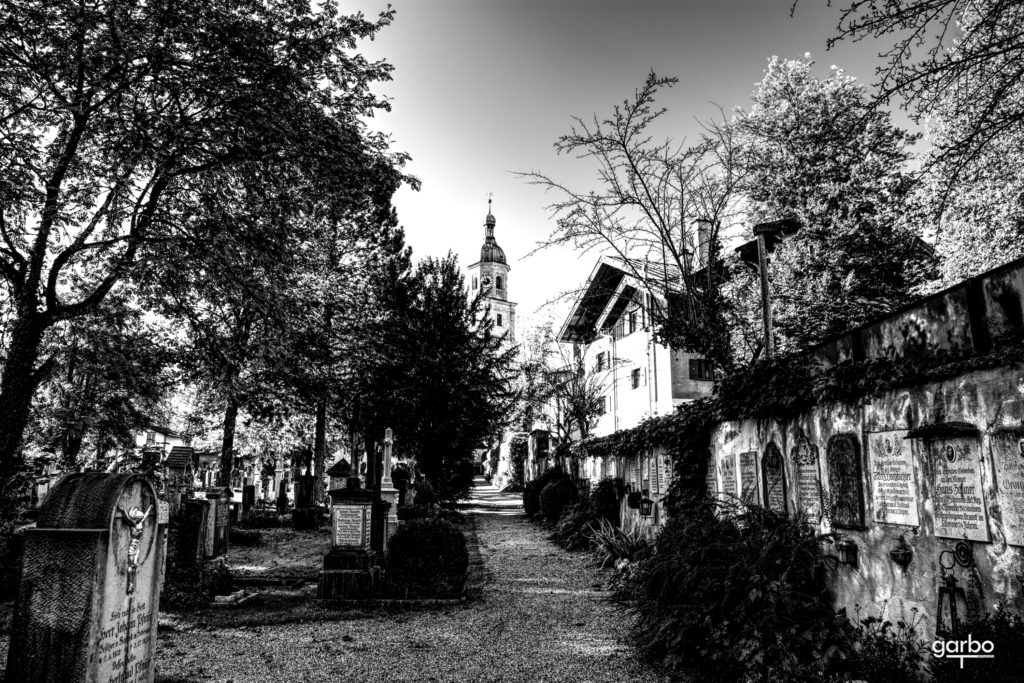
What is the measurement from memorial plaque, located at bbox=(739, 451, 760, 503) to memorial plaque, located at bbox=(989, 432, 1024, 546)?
12.5 feet

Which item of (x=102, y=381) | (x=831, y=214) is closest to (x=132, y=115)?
(x=102, y=381)

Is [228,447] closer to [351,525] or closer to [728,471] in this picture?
[351,525]

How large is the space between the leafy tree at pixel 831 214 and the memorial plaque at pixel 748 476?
1245 cm

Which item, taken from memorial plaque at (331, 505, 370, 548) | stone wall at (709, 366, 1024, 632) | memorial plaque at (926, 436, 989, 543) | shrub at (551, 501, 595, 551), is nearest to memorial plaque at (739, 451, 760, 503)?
stone wall at (709, 366, 1024, 632)

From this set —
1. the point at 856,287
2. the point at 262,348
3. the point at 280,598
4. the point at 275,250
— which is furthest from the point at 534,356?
the point at 280,598

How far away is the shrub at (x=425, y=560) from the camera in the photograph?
32.5 feet

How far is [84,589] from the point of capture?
14.0ft

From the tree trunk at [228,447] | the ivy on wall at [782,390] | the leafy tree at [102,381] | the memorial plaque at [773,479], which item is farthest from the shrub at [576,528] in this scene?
the leafy tree at [102,381]

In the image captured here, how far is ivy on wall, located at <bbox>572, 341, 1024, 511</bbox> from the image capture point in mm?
5121

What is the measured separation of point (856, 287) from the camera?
21.1m

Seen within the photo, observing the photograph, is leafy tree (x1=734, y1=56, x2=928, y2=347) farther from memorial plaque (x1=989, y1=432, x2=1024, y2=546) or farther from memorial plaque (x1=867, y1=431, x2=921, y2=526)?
memorial plaque (x1=989, y1=432, x2=1024, y2=546)

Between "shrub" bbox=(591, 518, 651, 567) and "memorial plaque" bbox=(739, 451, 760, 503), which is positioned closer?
"memorial plaque" bbox=(739, 451, 760, 503)

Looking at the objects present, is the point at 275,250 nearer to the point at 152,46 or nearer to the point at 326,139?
the point at 326,139

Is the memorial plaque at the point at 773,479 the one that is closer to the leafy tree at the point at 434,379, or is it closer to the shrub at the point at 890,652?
the shrub at the point at 890,652
